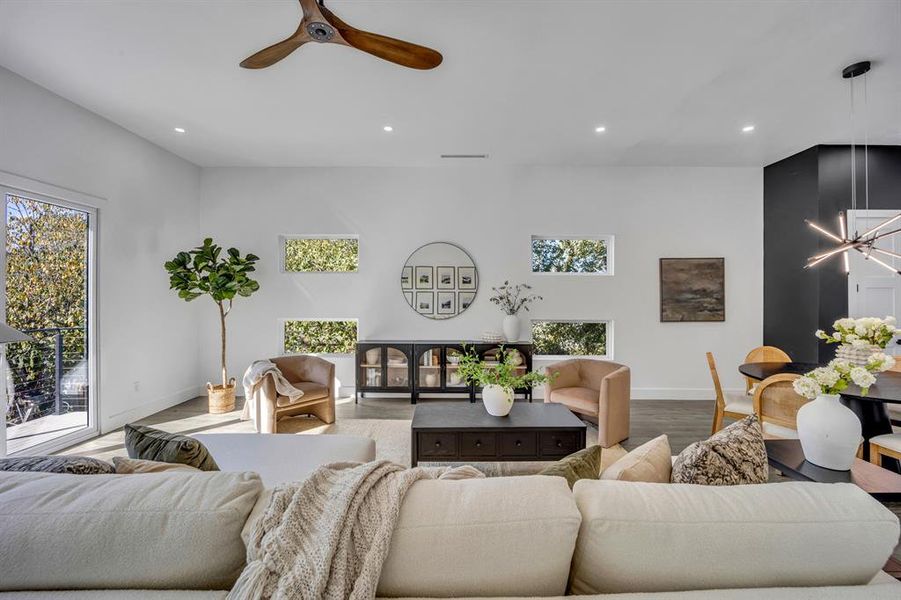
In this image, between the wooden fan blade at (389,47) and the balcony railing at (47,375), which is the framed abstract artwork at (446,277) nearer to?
the wooden fan blade at (389,47)

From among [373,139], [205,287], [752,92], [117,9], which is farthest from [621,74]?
[205,287]

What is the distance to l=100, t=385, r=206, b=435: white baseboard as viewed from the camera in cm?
363

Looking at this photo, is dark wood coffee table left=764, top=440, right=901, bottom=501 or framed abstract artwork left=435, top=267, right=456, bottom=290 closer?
dark wood coffee table left=764, top=440, right=901, bottom=501

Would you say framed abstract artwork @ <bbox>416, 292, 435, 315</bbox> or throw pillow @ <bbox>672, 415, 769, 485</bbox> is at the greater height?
framed abstract artwork @ <bbox>416, 292, 435, 315</bbox>

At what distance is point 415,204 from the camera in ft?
16.1

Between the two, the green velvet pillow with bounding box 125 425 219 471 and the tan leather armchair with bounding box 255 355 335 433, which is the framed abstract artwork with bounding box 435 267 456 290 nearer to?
the tan leather armchair with bounding box 255 355 335 433

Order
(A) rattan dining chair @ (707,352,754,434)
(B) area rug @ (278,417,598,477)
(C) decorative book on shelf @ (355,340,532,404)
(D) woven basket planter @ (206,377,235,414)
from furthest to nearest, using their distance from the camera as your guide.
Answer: (C) decorative book on shelf @ (355,340,532,404) → (D) woven basket planter @ (206,377,235,414) → (A) rattan dining chair @ (707,352,754,434) → (B) area rug @ (278,417,598,477)

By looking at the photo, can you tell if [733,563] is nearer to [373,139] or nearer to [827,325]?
[373,139]

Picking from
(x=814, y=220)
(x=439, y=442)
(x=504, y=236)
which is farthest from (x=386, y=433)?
(x=814, y=220)

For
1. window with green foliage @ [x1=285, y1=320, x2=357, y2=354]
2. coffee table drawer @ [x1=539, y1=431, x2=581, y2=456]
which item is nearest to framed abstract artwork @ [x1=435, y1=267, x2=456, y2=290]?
window with green foliage @ [x1=285, y1=320, x2=357, y2=354]

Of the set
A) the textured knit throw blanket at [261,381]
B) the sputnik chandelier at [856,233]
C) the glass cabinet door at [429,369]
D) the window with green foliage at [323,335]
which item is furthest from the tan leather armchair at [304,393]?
the sputnik chandelier at [856,233]

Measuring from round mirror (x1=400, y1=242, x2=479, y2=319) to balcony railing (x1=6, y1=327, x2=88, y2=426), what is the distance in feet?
10.5

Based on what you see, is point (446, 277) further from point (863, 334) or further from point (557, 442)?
point (863, 334)

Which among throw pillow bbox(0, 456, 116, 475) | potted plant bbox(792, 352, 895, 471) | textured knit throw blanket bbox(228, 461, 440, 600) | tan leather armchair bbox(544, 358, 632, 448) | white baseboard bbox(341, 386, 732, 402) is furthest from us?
white baseboard bbox(341, 386, 732, 402)
